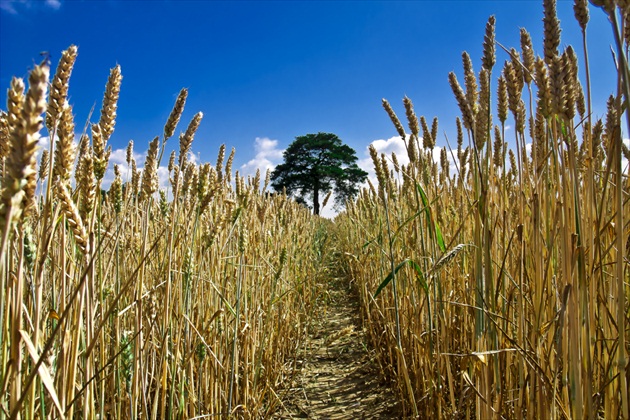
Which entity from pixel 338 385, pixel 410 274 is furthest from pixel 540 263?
pixel 338 385

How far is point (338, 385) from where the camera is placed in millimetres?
2217

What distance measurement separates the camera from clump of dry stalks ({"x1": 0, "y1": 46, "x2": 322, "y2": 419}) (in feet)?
1.84

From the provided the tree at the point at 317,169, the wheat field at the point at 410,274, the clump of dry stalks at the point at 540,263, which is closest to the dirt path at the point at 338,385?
the wheat field at the point at 410,274

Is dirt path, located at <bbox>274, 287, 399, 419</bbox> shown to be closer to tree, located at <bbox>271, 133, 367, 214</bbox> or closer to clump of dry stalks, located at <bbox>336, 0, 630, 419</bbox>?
clump of dry stalks, located at <bbox>336, 0, 630, 419</bbox>

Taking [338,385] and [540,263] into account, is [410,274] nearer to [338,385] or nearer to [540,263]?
[540,263]

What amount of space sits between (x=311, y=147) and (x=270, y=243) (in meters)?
29.8

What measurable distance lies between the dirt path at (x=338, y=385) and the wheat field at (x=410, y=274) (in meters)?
0.13

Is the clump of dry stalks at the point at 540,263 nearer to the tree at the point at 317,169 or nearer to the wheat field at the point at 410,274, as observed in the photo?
the wheat field at the point at 410,274

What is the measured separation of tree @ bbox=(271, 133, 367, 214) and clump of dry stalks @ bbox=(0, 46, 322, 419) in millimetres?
28612

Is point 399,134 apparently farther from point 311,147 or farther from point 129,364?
point 311,147

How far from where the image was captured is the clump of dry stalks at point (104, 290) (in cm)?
56

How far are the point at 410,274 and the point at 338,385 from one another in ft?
3.28

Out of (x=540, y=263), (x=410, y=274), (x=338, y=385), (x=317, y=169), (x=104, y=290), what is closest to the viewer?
(x=540, y=263)

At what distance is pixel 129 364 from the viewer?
3.32ft
